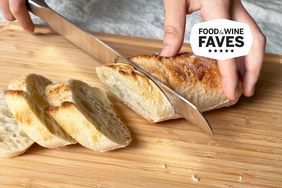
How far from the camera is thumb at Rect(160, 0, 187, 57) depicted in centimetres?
217

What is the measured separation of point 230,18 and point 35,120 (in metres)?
0.96

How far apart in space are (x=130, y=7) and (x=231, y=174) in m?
1.74

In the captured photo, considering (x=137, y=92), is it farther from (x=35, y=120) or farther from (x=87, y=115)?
(x=35, y=120)

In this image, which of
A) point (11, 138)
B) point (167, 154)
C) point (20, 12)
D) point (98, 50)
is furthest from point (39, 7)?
point (167, 154)

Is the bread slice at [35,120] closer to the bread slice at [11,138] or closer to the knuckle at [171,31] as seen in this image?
the bread slice at [11,138]

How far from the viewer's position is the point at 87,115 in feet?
6.31

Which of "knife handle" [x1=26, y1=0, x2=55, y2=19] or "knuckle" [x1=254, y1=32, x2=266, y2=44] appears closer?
"knuckle" [x1=254, y1=32, x2=266, y2=44]

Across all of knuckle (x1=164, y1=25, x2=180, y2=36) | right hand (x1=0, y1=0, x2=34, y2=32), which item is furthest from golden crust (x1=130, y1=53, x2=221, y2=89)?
right hand (x1=0, y1=0, x2=34, y2=32)

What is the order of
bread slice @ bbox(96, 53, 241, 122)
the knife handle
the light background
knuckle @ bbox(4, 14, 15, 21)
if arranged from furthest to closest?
1. the light background
2. knuckle @ bbox(4, 14, 15, 21)
3. the knife handle
4. bread slice @ bbox(96, 53, 241, 122)

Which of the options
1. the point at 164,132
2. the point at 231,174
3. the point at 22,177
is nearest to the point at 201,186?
the point at 231,174

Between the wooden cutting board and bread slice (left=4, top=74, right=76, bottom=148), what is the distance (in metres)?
0.08

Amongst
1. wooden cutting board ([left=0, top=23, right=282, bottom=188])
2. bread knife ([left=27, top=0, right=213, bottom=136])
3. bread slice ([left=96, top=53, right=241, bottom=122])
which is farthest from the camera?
bread slice ([left=96, top=53, right=241, bottom=122])

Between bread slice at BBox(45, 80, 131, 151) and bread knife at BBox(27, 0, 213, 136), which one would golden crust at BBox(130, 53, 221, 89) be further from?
bread slice at BBox(45, 80, 131, 151)

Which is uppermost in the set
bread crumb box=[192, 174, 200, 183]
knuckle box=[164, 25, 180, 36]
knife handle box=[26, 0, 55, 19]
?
knife handle box=[26, 0, 55, 19]
